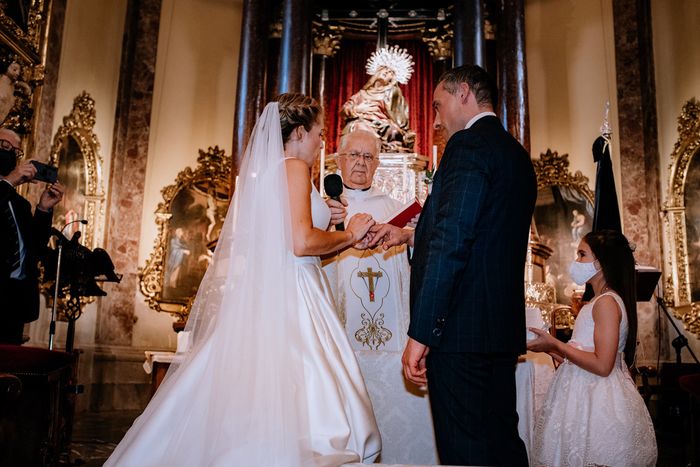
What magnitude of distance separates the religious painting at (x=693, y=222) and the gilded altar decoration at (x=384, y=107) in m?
3.72

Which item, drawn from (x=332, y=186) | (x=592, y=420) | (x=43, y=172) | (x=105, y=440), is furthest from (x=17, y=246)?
(x=592, y=420)

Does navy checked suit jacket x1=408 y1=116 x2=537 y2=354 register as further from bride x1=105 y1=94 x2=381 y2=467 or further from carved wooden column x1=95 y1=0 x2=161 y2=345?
carved wooden column x1=95 y1=0 x2=161 y2=345

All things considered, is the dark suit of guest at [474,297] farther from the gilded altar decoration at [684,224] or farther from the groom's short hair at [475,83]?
the gilded altar decoration at [684,224]

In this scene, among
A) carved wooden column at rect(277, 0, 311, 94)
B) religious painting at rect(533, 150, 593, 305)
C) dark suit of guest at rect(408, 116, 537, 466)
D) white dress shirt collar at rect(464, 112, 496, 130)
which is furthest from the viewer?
religious painting at rect(533, 150, 593, 305)

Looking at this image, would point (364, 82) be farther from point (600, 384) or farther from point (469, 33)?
point (600, 384)

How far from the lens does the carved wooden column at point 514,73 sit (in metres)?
10.1

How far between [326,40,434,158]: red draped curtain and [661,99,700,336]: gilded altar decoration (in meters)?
4.17

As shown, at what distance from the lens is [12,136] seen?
5.31 meters

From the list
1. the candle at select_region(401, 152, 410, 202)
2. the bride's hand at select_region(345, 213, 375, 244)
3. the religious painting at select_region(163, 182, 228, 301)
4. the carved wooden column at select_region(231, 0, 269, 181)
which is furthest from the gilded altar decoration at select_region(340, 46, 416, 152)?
the bride's hand at select_region(345, 213, 375, 244)

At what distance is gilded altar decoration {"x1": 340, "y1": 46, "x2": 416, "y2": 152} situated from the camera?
9.96 m

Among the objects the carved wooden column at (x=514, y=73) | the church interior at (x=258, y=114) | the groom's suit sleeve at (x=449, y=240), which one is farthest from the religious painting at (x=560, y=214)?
the groom's suit sleeve at (x=449, y=240)

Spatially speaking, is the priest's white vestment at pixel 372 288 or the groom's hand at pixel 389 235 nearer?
the groom's hand at pixel 389 235

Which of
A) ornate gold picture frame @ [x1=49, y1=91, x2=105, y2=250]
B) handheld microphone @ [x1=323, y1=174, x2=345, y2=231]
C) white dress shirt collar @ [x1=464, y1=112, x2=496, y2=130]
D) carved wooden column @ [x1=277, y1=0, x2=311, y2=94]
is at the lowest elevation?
handheld microphone @ [x1=323, y1=174, x2=345, y2=231]

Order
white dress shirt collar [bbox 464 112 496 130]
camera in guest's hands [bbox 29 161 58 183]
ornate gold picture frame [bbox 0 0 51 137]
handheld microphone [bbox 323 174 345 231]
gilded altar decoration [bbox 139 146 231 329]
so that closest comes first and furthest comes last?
white dress shirt collar [bbox 464 112 496 130] → handheld microphone [bbox 323 174 345 231] → camera in guest's hands [bbox 29 161 58 183] → ornate gold picture frame [bbox 0 0 51 137] → gilded altar decoration [bbox 139 146 231 329]
